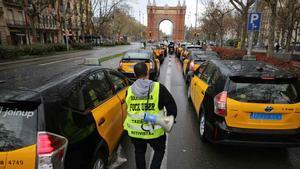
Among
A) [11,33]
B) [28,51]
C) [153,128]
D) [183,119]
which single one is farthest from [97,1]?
[153,128]

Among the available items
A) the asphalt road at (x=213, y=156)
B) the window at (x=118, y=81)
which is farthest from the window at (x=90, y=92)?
the asphalt road at (x=213, y=156)

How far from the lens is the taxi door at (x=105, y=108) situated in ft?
8.92

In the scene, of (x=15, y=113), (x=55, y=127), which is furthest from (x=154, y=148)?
(x=15, y=113)

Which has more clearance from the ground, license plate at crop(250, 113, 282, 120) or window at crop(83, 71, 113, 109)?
window at crop(83, 71, 113, 109)

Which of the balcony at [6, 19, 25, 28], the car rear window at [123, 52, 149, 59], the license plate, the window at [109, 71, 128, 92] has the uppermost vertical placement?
the balcony at [6, 19, 25, 28]

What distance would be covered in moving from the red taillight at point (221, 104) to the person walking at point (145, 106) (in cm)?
124

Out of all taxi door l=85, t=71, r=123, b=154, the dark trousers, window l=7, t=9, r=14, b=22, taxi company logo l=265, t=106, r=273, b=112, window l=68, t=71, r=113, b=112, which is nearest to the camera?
window l=68, t=71, r=113, b=112

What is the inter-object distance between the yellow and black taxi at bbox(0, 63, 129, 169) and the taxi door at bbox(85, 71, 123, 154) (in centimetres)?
2

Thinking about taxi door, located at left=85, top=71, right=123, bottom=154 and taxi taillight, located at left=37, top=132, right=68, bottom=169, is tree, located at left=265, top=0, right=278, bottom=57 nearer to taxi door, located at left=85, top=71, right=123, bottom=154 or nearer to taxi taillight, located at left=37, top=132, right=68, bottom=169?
taxi door, located at left=85, top=71, right=123, bottom=154

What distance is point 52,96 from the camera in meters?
2.07

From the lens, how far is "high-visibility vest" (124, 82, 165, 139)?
2.48m

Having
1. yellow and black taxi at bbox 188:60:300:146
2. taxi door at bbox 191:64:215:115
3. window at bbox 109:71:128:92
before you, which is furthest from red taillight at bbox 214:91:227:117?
window at bbox 109:71:128:92

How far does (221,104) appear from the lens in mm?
3461

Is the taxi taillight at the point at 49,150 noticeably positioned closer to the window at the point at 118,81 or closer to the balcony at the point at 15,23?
the window at the point at 118,81
